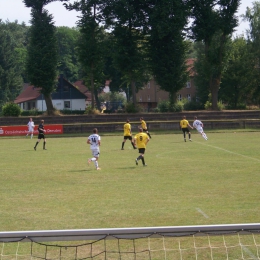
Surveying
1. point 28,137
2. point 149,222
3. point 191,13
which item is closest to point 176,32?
point 191,13

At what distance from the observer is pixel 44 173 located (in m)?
20.3

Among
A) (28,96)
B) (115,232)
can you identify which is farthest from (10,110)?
(115,232)

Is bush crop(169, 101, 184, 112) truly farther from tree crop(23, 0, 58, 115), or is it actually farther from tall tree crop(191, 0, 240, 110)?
tree crop(23, 0, 58, 115)

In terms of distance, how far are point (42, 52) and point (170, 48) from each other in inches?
545

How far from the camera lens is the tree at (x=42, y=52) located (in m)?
55.2

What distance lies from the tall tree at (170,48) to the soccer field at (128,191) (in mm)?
29392

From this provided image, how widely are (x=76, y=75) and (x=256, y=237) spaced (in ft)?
355

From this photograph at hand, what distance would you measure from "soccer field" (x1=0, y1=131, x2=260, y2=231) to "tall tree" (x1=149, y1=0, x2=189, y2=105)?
29.4 meters

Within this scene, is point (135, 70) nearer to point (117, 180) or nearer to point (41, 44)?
point (41, 44)

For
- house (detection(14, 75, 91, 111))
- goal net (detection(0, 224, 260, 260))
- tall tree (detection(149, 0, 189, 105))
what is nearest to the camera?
goal net (detection(0, 224, 260, 260))

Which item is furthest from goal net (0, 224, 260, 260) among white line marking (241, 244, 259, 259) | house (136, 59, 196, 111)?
house (136, 59, 196, 111)

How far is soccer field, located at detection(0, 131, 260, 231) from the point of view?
11523 mm

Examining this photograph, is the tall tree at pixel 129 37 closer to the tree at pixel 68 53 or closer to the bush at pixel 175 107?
the bush at pixel 175 107

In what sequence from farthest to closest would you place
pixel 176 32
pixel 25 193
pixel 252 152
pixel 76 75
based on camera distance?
pixel 76 75 → pixel 176 32 → pixel 252 152 → pixel 25 193
